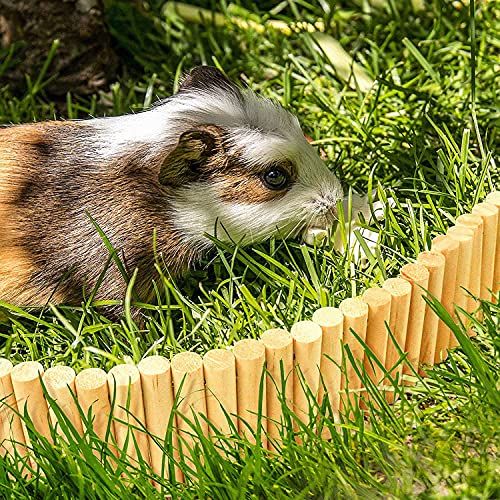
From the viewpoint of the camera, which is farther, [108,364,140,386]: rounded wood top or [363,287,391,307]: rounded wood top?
[363,287,391,307]: rounded wood top

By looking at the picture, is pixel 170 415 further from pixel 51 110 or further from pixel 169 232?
pixel 51 110

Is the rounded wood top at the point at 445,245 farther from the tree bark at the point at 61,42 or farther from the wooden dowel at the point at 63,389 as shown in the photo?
the tree bark at the point at 61,42

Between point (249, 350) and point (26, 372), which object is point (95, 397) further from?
point (249, 350)

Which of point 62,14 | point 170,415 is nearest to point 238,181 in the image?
point 170,415

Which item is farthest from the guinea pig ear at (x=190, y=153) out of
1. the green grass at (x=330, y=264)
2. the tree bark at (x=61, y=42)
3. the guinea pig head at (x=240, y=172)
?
the tree bark at (x=61, y=42)

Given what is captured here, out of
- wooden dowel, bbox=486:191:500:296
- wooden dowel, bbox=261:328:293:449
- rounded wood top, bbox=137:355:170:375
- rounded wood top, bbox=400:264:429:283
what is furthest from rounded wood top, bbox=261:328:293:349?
wooden dowel, bbox=486:191:500:296

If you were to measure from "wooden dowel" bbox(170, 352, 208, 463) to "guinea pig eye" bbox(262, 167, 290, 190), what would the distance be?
0.88 meters

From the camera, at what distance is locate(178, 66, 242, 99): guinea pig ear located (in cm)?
348

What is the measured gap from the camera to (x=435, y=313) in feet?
10.2

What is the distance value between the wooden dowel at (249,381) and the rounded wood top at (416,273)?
0.59 m

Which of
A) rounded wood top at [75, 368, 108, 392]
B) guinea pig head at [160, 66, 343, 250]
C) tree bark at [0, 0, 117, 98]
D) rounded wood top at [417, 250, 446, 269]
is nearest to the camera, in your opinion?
rounded wood top at [75, 368, 108, 392]

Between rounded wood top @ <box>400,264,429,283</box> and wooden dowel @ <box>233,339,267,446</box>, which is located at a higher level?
rounded wood top @ <box>400,264,429,283</box>

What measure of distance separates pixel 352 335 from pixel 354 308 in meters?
0.10

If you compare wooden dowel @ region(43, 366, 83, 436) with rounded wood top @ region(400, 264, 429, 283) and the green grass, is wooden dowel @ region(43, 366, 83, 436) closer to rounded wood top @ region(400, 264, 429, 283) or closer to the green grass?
the green grass
